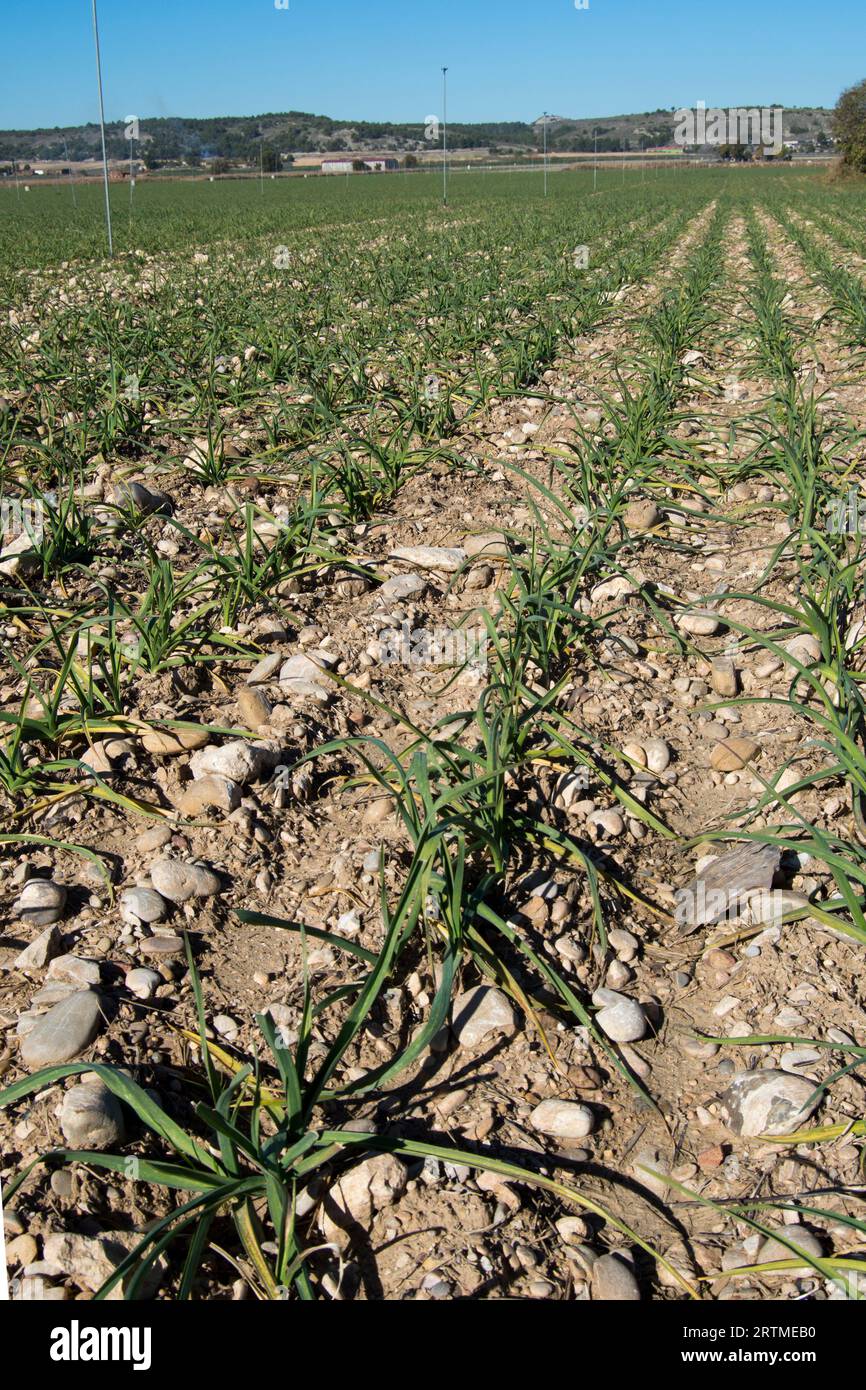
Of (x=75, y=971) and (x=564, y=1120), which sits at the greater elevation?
(x=75, y=971)

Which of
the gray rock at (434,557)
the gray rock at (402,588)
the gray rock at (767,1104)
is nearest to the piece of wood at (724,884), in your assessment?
the gray rock at (767,1104)

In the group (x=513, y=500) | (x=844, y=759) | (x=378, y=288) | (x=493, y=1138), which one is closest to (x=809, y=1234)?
(x=493, y=1138)

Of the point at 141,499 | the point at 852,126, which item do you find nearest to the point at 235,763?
the point at 141,499

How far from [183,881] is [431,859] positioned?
0.60 meters

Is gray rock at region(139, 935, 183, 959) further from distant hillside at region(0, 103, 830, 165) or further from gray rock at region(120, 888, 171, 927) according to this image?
distant hillside at region(0, 103, 830, 165)

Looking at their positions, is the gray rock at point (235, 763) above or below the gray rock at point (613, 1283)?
above

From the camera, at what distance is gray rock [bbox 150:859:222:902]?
2.13 metres

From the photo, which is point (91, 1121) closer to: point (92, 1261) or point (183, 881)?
point (92, 1261)

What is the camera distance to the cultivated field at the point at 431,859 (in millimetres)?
1527

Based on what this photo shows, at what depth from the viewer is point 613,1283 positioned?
56.7 inches

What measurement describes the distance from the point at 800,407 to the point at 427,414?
1.76m

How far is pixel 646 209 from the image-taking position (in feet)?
78.1

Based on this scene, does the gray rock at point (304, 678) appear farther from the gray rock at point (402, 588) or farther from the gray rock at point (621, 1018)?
the gray rock at point (621, 1018)

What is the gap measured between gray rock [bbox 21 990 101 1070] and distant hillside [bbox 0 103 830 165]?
11410 cm
